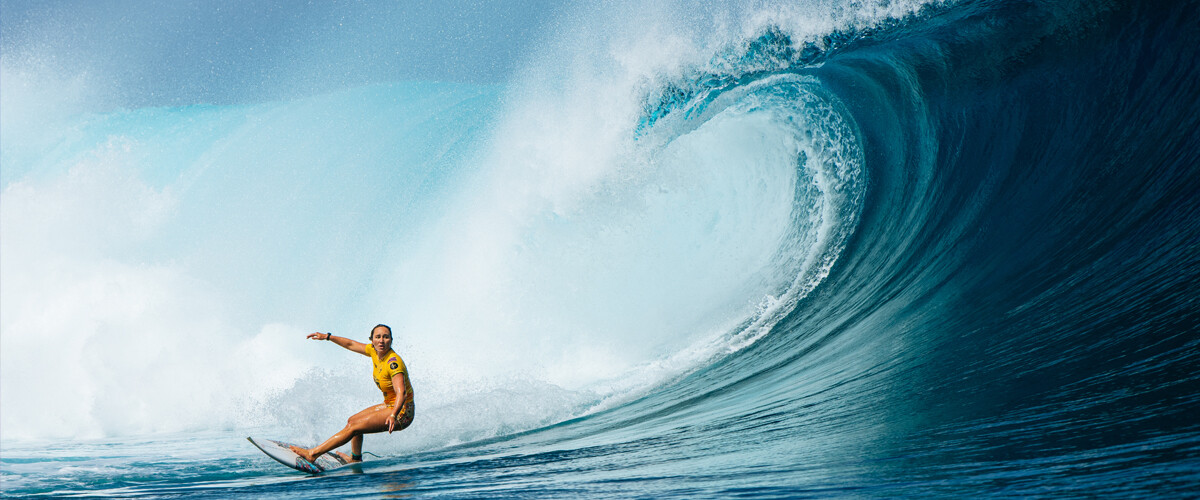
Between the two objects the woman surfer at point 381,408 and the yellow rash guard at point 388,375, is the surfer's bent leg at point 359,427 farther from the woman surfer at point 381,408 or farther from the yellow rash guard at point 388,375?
the yellow rash guard at point 388,375

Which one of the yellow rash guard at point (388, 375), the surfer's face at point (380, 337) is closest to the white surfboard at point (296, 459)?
the yellow rash guard at point (388, 375)

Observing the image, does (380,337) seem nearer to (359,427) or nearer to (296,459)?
(359,427)

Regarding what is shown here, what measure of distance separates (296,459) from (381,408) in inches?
23.5

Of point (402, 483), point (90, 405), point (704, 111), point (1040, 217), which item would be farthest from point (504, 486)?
point (90, 405)

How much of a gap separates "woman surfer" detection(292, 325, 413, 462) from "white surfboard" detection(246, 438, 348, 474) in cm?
4

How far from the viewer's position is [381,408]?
4.55 m

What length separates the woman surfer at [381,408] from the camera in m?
4.39

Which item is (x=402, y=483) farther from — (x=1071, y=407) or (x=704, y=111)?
(x=704, y=111)

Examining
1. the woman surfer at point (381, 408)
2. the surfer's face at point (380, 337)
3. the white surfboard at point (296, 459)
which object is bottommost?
the white surfboard at point (296, 459)

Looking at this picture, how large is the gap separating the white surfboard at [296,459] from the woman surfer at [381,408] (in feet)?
0.14

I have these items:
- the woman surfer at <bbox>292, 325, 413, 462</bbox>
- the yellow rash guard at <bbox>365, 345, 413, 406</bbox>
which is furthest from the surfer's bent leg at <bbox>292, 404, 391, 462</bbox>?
the yellow rash guard at <bbox>365, 345, 413, 406</bbox>

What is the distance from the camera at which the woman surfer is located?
439cm

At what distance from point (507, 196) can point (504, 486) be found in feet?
25.4

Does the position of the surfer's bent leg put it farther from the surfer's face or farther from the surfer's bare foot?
the surfer's face
